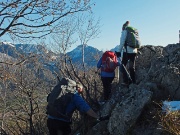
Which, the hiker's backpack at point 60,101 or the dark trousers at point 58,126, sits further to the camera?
the dark trousers at point 58,126

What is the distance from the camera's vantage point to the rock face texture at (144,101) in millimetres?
6000

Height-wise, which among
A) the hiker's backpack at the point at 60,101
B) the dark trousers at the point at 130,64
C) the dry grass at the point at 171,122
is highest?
the dark trousers at the point at 130,64

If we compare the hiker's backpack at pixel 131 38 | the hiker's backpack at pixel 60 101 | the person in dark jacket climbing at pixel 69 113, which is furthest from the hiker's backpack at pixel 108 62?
the hiker's backpack at pixel 60 101

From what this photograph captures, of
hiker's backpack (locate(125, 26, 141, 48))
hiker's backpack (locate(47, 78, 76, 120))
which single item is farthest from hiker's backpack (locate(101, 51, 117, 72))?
hiker's backpack (locate(47, 78, 76, 120))

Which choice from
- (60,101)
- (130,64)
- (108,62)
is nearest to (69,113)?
(60,101)

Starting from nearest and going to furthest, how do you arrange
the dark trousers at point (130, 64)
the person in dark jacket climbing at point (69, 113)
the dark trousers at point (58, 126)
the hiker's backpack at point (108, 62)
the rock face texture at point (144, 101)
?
the person in dark jacket climbing at point (69, 113) < the dark trousers at point (58, 126) < the rock face texture at point (144, 101) < the dark trousers at point (130, 64) < the hiker's backpack at point (108, 62)

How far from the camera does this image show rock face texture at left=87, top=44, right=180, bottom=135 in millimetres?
6000

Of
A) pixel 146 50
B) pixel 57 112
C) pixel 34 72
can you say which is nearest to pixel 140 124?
pixel 57 112

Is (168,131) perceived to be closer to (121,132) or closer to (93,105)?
(121,132)

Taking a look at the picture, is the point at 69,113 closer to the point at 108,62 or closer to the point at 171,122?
the point at 171,122

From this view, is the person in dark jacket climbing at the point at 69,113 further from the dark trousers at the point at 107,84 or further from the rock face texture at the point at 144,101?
the dark trousers at the point at 107,84

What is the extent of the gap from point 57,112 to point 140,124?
204 cm

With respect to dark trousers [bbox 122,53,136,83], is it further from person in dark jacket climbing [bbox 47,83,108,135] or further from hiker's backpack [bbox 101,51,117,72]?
person in dark jacket climbing [bbox 47,83,108,135]

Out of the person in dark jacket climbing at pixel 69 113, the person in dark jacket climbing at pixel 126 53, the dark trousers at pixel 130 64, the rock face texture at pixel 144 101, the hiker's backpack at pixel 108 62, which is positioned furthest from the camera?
the hiker's backpack at pixel 108 62
